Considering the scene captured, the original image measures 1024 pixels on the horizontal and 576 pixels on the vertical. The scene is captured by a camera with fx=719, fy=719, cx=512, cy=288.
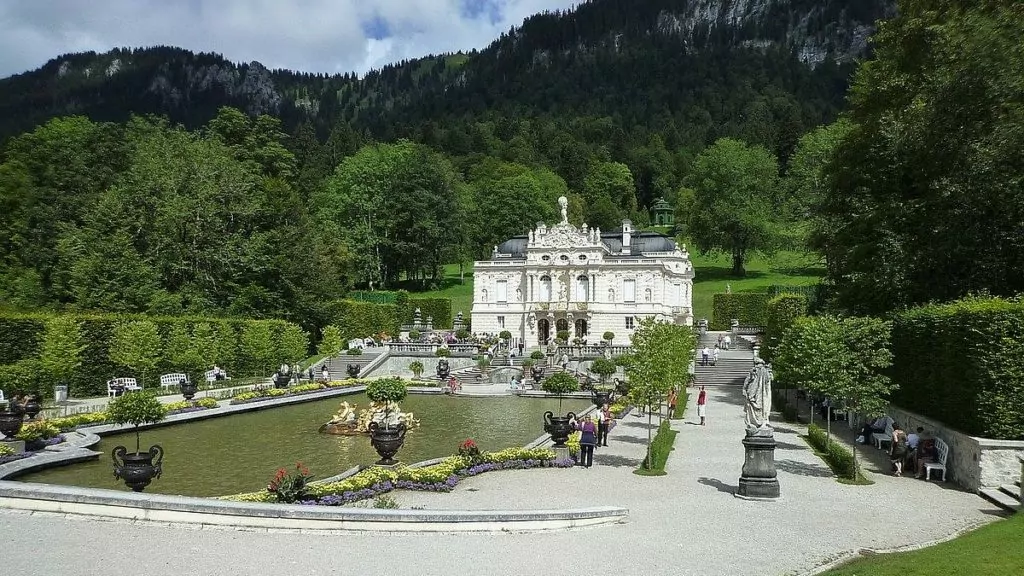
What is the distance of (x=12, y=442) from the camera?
1917cm

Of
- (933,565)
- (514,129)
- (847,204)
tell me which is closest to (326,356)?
(847,204)

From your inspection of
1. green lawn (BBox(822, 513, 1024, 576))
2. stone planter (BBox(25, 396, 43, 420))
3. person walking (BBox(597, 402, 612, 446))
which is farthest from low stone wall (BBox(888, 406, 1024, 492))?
stone planter (BBox(25, 396, 43, 420))

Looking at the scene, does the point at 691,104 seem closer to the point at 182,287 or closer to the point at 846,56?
the point at 846,56

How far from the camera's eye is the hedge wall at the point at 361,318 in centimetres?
5697

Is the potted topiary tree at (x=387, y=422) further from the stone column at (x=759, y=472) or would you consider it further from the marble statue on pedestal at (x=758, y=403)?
the marble statue on pedestal at (x=758, y=403)

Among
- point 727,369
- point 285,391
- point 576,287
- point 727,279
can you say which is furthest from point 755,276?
point 285,391

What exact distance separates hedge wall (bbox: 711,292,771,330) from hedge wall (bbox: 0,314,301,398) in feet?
126

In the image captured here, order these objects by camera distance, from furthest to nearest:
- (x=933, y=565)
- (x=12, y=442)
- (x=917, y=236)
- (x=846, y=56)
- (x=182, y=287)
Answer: (x=846, y=56) < (x=182, y=287) < (x=917, y=236) < (x=12, y=442) < (x=933, y=565)

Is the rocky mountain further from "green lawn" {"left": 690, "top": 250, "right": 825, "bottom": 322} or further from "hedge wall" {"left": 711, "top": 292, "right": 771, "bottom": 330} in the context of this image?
"hedge wall" {"left": 711, "top": 292, "right": 771, "bottom": 330}

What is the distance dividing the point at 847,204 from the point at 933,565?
75.0 feet

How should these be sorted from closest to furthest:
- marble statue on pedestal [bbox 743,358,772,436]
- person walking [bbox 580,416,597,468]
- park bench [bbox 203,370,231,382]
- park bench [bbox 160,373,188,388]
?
marble statue on pedestal [bbox 743,358,772,436], person walking [bbox 580,416,597,468], park bench [bbox 160,373,188,388], park bench [bbox 203,370,231,382]

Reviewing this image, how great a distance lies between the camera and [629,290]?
56.5 metres

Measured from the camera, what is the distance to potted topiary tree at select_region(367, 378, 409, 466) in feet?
54.4

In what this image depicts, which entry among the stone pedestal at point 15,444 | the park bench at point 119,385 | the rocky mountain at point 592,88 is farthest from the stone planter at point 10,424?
the rocky mountain at point 592,88
